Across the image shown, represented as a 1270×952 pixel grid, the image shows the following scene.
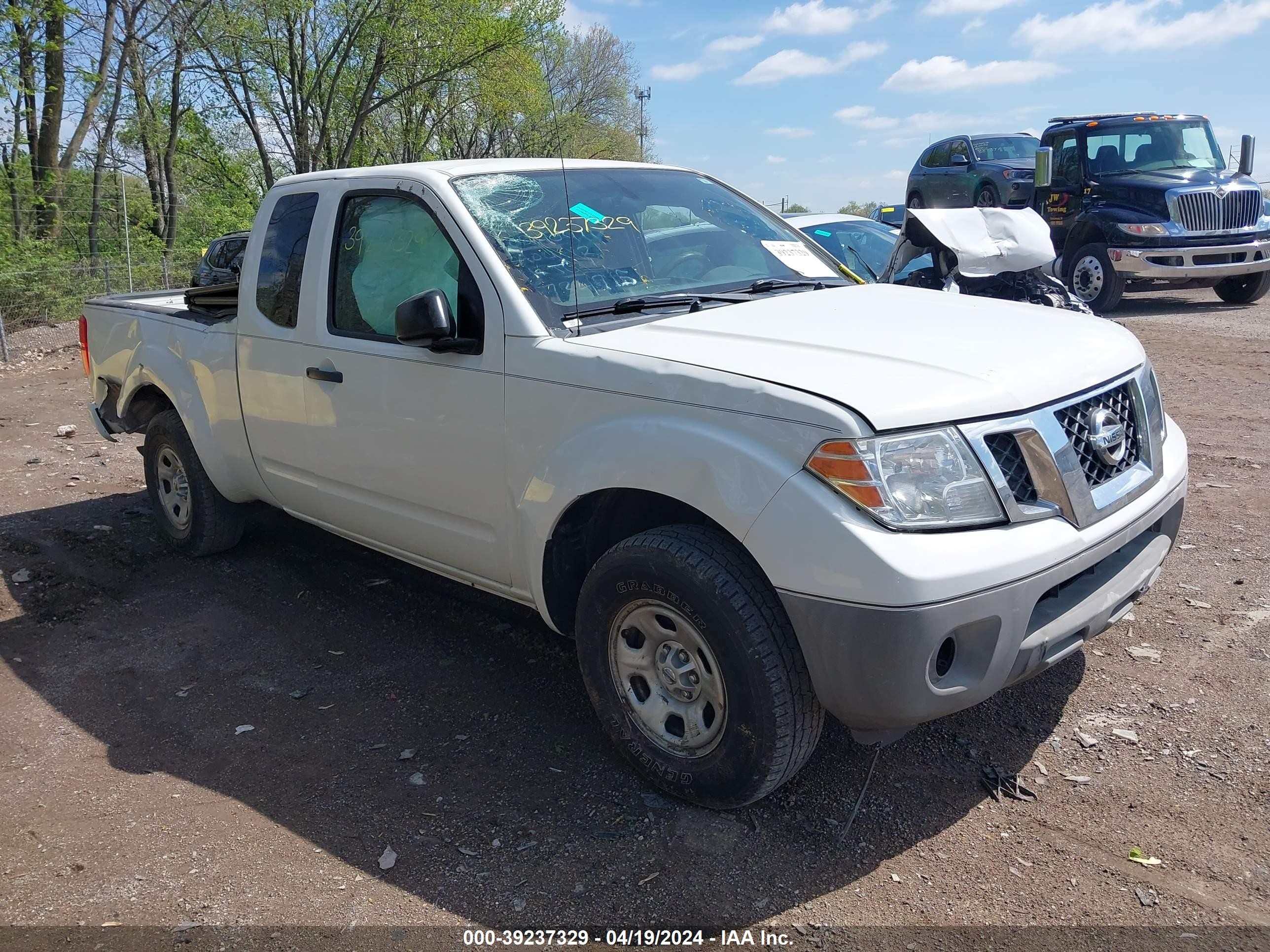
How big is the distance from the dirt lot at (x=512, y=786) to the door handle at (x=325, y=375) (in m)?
1.19

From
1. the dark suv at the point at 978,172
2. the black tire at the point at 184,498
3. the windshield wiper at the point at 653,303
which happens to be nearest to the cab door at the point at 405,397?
the windshield wiper at the point at 653,303

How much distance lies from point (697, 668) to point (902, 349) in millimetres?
1117

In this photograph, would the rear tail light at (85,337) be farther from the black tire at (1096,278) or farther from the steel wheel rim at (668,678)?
the black tire at (1096,278)

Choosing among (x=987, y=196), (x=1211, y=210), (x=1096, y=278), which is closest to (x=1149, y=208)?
(x=1211, y=210)

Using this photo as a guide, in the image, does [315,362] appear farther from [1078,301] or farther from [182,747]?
[1078,301]

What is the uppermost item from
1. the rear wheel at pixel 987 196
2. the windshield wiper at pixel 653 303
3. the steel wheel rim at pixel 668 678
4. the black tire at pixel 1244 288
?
the rear wheel at pixel 987 196

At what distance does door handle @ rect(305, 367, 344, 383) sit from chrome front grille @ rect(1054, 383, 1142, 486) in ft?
8.85

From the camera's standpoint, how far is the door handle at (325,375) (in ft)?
13.7

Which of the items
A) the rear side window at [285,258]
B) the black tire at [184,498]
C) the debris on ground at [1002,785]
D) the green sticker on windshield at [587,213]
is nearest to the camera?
the debris on ground at [1002,785]

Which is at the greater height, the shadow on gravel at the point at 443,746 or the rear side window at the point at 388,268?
the rear side window at the point at 388,268

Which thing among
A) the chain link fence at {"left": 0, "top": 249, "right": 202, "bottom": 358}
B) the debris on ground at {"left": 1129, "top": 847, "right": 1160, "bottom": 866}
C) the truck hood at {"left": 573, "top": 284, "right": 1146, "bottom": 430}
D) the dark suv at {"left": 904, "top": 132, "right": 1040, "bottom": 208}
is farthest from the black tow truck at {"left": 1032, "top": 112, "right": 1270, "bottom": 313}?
the debris on ground at {"left": 1129, "top": 847, "right": 1160, "bottom": 866}

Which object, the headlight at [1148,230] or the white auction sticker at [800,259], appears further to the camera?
the headlight at [1148,230]

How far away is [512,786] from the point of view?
340 centimetres

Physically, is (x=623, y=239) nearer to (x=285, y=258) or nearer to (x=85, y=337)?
(x=285, y=258)
